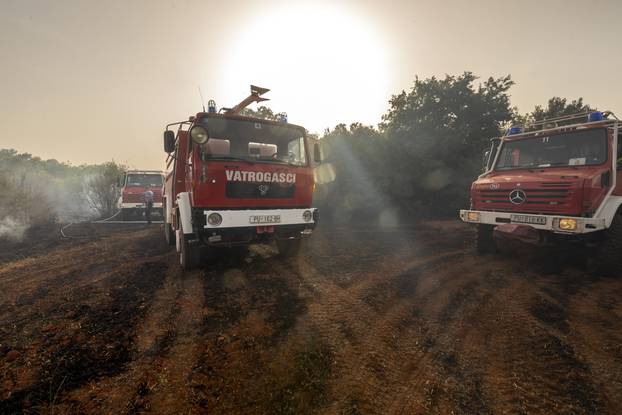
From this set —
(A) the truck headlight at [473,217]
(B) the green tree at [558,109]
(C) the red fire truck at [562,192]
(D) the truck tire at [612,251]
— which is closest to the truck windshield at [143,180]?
(A) the truck headlight at [473,217]

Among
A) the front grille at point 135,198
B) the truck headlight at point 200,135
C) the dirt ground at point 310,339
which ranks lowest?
the dirt ground at point 310,339

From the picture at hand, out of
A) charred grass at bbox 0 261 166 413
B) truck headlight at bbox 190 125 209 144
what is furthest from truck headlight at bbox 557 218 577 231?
charred grass at bbox 0 261 166 413

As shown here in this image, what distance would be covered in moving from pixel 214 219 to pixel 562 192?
20.4 ft

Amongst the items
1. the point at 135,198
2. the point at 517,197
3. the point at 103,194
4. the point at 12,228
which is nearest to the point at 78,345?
the point at 517,197

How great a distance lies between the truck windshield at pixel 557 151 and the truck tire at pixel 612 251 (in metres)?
1.26

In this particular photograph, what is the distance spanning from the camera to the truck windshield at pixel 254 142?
5250 mm

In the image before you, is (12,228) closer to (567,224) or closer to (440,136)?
(567,224)

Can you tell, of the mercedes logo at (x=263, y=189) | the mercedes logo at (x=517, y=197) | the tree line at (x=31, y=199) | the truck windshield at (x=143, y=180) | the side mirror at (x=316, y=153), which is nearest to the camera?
the mercedes logo at (x=263, y=189)

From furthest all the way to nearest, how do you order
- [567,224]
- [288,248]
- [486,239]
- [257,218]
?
1. [486,239]
2. [288,248]
3. [257,218]
4. [567,224]

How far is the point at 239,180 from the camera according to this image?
5164 mm

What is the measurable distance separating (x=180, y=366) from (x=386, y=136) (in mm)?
15305

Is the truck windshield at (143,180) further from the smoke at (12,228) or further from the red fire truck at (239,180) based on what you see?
the red fire truck at (239,180)

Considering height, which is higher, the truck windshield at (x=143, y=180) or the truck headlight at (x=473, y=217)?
the truck windshield at (x=143, y=180)

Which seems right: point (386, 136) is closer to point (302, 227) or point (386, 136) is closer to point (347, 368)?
point (302, 227)
